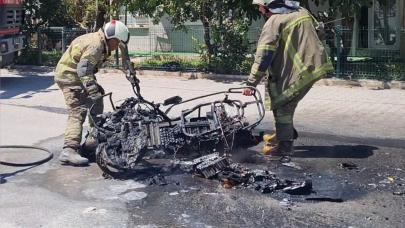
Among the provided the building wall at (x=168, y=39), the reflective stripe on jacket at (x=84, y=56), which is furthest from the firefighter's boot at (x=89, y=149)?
the building wall at (x=168, y=39)

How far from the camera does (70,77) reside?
279 inches

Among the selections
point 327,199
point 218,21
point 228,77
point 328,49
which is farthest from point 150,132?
point 218,21

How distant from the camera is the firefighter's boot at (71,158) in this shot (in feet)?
22.8

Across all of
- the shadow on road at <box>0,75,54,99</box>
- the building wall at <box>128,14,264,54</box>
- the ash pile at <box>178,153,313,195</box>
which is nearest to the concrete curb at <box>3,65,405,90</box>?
the shadow on road at <box>0,75,54,99</box>

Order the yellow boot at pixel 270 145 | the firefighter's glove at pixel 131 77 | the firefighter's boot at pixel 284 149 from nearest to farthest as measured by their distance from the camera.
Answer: the firefighter's glove at pixel 131 77, the firefighter's boot at pixel 284 149, the yellow boot at pixel 270 145

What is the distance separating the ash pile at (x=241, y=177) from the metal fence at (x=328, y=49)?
7448mm

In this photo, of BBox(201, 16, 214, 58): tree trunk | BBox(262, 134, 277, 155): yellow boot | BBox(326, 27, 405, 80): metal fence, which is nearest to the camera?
BBox(262, 134, 277, 155): yellow boot

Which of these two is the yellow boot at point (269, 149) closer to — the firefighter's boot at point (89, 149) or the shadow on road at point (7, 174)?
the firefighter's boot at point (89, 149)

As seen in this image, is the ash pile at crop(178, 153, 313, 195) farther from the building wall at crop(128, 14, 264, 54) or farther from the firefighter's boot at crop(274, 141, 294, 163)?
the building wall at crop(128, 14, 264, 54)

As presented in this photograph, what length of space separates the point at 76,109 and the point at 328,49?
26.1 feet

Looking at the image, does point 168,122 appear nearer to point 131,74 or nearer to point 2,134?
point 131,74

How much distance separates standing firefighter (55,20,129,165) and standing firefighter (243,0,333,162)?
5.08 feet

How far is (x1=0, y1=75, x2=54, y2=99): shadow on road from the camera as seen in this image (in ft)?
41.8

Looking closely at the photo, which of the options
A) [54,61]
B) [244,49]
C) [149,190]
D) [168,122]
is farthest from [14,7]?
[149,190]
